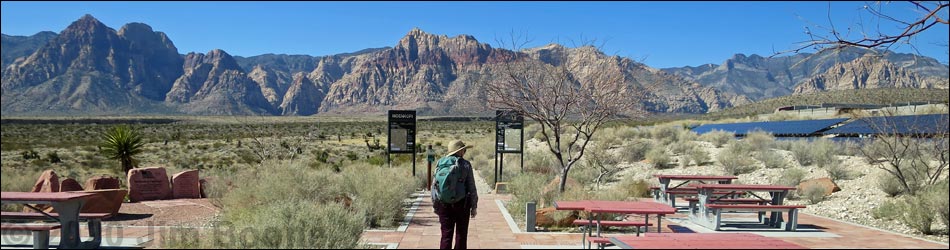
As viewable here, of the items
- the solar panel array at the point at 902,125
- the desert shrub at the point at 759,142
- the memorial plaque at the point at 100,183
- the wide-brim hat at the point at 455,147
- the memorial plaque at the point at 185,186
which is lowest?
the memorial plaque at the point at 185,186

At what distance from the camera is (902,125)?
18.8 m

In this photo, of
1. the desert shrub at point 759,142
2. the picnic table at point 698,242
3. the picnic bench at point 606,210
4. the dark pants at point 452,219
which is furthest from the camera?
the desert shrub at point 759,142

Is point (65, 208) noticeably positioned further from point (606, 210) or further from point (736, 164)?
point (736, 164)

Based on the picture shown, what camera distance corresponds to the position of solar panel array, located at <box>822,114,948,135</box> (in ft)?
52.0

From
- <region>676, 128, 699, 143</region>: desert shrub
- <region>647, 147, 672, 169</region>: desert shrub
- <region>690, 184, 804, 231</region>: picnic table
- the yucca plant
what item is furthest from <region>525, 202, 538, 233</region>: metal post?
<region>676, 128, 699, 143</region>: desert shrub

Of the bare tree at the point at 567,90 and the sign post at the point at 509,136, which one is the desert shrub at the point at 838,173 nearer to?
the bare tree at the point at 567,90

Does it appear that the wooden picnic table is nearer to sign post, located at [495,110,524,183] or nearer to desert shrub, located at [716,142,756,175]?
sign post, located at [495,110,524,183]

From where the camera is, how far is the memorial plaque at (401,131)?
16250mm

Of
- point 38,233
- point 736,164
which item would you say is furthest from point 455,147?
point 736,164

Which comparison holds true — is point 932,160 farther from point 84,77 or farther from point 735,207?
point 84,77

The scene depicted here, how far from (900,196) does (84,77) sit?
8531cm

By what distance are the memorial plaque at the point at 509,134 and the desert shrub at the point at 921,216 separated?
29.5 ft

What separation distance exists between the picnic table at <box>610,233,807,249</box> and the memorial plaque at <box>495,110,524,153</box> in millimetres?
11125

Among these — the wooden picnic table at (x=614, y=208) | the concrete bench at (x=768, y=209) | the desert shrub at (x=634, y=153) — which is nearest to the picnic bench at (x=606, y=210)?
the wooden picnic table at (x=614, y=208)
